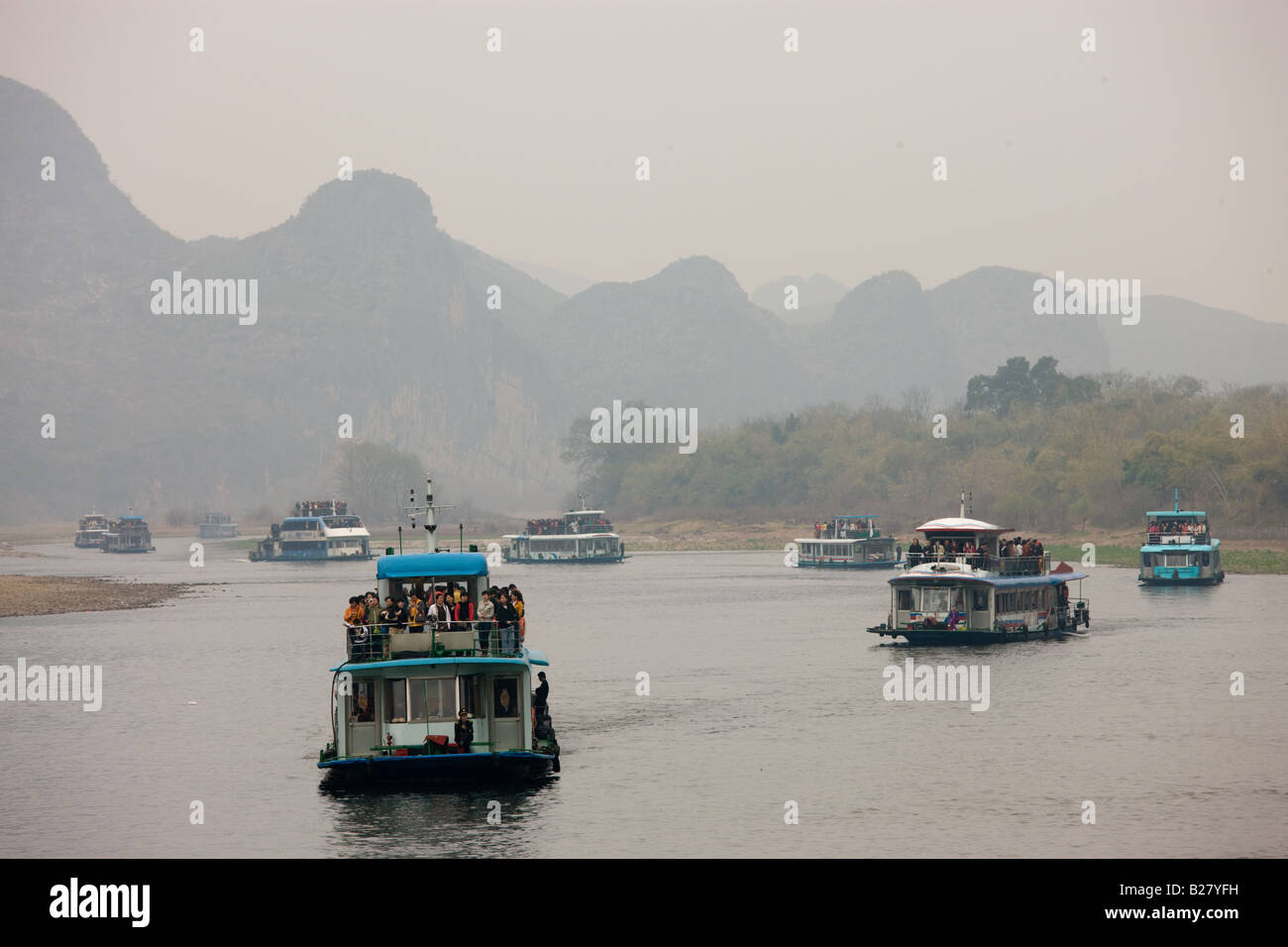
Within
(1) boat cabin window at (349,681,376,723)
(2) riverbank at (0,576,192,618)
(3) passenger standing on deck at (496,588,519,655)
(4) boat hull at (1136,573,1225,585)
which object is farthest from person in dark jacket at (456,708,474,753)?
(4) boat hull at (1136,573,1225,585)

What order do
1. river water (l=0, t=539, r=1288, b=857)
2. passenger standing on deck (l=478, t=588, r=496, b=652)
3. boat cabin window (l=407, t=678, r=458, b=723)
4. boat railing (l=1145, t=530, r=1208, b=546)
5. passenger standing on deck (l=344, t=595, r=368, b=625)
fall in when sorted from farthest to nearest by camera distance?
boat railing (l=1145, t=530, r=1208, b=546) < passenger standing on deck (l=344, t=595, r=368, b=625) < passenger standing on deck (l=478, t=588, r=496, b=652) < boat cabin window (l=407, t=678, r=458, b=723) < river water (l=0, t=539, r=1288, b=857)

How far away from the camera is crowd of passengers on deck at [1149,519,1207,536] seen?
137125 millimetres

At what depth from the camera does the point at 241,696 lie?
7344cm

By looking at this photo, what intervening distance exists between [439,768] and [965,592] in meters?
48.1

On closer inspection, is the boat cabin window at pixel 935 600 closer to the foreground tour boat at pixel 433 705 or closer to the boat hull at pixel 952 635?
the boat hull at pixel 952 635

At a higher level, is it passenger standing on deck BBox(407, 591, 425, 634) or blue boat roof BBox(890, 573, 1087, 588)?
passenger standing on deck BBox(407, 591, 425, 634)

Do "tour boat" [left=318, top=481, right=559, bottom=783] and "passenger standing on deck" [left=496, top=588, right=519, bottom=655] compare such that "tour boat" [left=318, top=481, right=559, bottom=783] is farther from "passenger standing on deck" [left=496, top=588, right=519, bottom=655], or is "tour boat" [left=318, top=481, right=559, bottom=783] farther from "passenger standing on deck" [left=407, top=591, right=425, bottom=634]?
"passenger standing on deck" [left=407, top=591, right=425, bottom=634]

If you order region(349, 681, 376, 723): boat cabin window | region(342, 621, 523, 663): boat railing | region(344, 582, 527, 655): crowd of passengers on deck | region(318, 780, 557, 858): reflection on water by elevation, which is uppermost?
region(344, 582, 527, 655): crowd of passengers on deck

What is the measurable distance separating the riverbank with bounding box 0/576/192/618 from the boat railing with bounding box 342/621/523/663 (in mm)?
82564

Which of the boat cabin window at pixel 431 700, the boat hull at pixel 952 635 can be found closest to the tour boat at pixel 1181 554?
the boat hull at pixel 952 635

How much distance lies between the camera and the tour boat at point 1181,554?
132625 mm

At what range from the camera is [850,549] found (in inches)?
7579

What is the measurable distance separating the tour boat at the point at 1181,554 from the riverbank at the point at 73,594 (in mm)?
87756
